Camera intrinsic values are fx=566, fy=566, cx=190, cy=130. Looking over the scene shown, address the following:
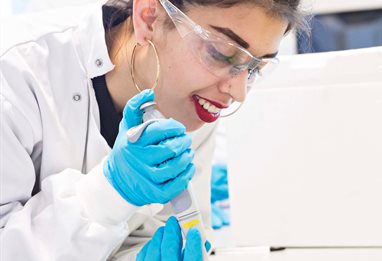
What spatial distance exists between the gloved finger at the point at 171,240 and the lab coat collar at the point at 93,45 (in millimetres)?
449

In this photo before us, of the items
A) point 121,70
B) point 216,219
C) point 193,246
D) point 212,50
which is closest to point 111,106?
point 121,70

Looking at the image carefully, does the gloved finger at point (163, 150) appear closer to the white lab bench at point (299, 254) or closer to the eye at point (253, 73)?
the eye at point (253, 73)

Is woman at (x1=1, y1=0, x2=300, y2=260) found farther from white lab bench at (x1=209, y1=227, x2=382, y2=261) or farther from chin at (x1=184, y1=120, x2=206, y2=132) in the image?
white lab bench at (x1=209, y1=227, x2=382, y2=261)

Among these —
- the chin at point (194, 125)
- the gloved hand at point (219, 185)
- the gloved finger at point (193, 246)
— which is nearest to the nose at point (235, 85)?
the chin at point (194, 125)

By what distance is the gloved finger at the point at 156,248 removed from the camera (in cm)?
122

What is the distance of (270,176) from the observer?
1519 millimetres

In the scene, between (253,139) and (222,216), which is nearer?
(253,139)

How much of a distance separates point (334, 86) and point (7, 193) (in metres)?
0.86

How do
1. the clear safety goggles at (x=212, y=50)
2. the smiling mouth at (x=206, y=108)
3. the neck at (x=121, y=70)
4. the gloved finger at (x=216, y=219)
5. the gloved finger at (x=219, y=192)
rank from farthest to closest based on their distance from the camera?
1. the gloved finger at (x=219, y=192)
2. the gloved finger at (x=216, y=219)
3. the neck at (x=121, y=70)
4. the smiling mouth at (x=206, y=108)
5. the clear safety goggles at (x=212, y=50)

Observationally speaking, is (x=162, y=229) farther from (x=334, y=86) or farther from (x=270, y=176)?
(x=334, y=86)

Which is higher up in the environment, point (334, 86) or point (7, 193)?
point (334, 86)

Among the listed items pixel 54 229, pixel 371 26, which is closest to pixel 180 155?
pixel 54 229

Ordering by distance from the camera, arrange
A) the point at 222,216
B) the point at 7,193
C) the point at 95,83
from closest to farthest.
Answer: the point at 7,193, the point at 95,83, the point at 222,216

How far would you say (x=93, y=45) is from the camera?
143cm
